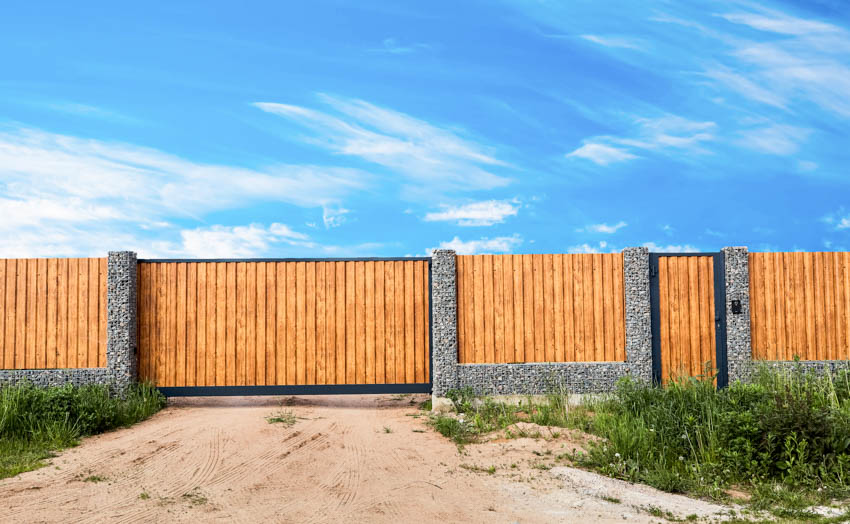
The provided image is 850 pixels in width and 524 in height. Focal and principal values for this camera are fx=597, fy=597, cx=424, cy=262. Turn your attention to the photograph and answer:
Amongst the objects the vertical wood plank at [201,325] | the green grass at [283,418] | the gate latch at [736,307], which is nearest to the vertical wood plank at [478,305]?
the green grass at [283,418]

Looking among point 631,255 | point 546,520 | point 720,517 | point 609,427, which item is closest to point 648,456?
point 609,427

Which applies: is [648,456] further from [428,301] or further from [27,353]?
[27,353]

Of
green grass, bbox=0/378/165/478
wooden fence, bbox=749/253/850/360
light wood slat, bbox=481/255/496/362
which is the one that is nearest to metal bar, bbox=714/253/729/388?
wooden fence, bbox=749/253/850/360

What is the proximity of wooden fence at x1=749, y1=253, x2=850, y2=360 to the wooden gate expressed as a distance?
568 cm

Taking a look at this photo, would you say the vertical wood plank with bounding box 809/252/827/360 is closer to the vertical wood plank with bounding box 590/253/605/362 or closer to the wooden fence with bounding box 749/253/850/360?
the wooden fence with bounding box 749/253/850/360

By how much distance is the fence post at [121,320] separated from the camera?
9.65 meters

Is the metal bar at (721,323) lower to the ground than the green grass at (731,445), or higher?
higher

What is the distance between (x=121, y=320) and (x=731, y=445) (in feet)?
29.2

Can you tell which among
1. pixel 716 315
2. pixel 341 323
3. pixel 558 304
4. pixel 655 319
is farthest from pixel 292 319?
pixel 716 315

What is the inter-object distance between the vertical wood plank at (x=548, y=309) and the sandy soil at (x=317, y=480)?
96.9 inches

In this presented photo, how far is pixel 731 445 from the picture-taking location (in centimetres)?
614

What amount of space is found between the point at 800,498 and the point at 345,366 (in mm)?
6482

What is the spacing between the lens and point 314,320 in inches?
388

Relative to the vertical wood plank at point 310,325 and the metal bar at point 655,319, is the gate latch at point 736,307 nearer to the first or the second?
the metal bar at point 655,319
